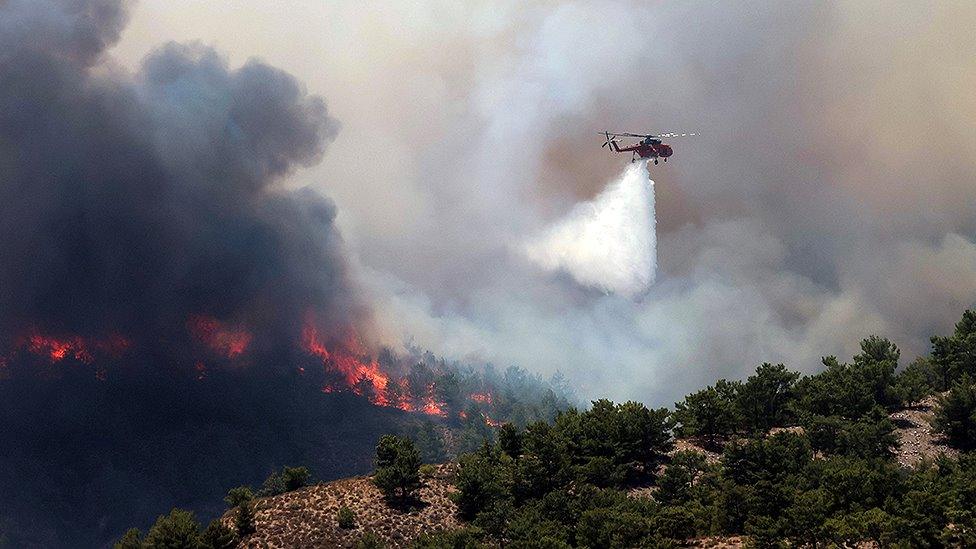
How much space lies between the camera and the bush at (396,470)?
11300cm

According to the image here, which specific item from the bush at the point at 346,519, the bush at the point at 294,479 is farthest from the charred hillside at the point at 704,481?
the bush at the point at 294,479

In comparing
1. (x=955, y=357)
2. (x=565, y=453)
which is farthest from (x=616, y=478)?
(x=955, y=357)

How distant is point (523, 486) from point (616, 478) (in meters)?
13.5

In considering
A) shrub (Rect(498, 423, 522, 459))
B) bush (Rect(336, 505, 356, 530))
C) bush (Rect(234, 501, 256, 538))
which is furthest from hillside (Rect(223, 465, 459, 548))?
shrub (Rect(498, 423, 522, 459))

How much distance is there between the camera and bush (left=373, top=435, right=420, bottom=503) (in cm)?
11300

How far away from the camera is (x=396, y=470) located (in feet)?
371

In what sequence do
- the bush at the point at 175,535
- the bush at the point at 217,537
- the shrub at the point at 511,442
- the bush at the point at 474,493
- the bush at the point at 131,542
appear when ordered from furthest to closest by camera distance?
1. the shrub at the point at 511,442
2. the bush at the point at 474,493
3. the bush at the point at 131,542
4. the bush at the point at 217,537
5. the bush at the point at 175,535

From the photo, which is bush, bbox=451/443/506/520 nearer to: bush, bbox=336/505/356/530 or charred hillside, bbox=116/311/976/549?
charred hillside, bbox=116/311/976/549

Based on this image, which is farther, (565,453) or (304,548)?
(565,453)

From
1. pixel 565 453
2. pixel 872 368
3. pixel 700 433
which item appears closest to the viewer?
pixel 565 453

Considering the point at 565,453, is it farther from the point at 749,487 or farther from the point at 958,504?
the point at 958,504

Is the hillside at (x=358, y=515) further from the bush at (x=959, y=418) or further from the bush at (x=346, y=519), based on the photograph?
the bush at (x=959, y=418)

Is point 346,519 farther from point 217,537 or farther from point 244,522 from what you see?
point 217,537

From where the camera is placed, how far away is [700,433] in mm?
137000
